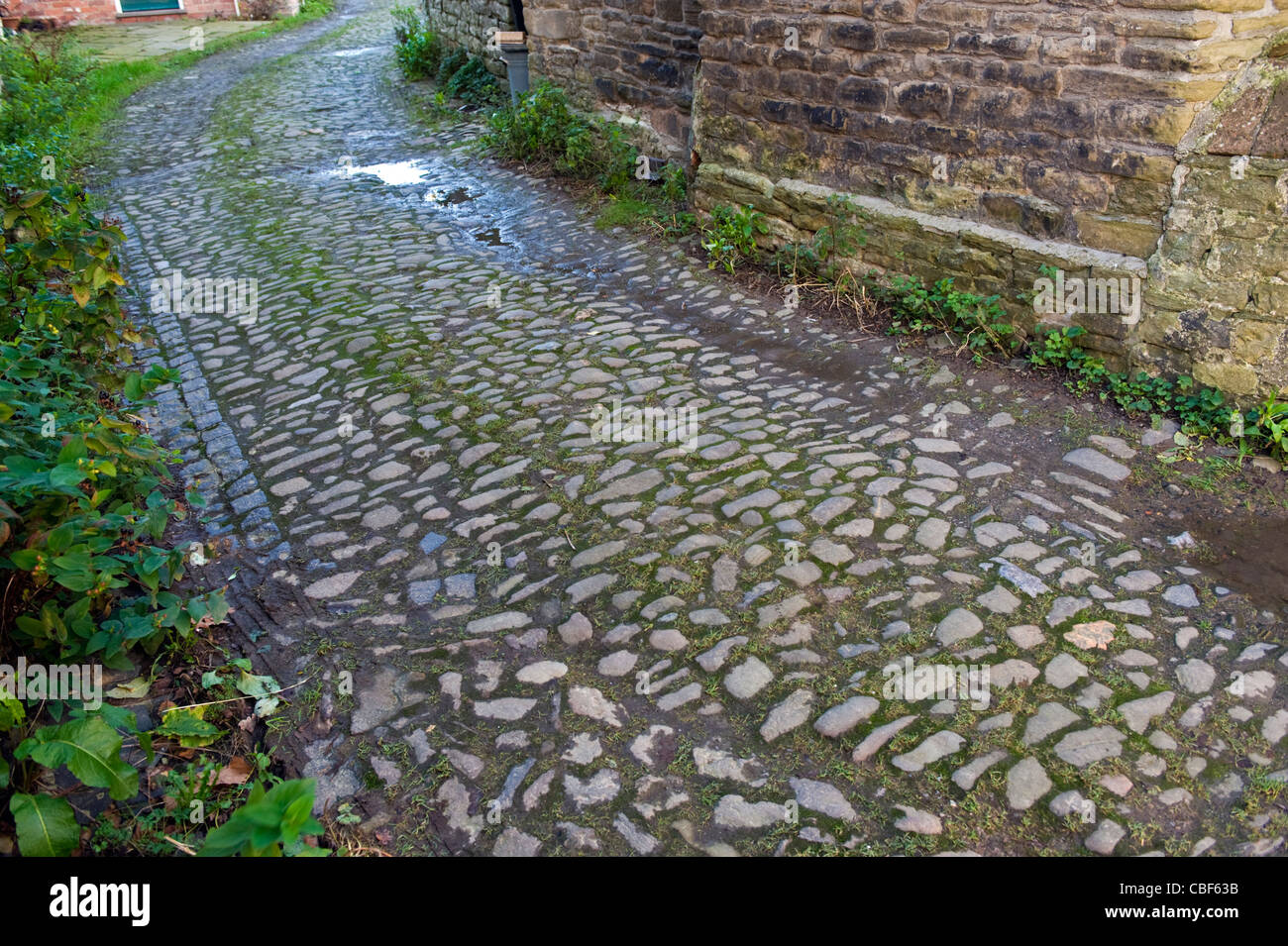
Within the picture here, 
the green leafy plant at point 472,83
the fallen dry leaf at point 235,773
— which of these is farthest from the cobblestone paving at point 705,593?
the green leafy plant at point 472,83

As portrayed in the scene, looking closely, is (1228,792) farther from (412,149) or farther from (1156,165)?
(412,149)

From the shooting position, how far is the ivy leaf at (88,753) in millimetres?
2375

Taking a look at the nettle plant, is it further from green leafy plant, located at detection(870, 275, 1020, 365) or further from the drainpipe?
the drainpipe

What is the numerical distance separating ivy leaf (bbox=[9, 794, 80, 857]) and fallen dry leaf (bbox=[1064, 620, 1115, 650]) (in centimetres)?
306

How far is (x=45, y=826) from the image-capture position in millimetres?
2316

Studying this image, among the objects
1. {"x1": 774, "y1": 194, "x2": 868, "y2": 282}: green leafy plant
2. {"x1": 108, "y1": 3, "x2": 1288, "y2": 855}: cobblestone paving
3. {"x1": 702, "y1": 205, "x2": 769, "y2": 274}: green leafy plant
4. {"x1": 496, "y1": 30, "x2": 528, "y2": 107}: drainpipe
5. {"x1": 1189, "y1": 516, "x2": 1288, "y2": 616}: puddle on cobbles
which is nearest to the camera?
{"x1": 108, "y1": 3, "x2": 1288, "y2": 855}: cobblestone paving

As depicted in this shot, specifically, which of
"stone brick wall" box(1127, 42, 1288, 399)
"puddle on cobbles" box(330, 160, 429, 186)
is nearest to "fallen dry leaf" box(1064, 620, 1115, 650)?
"stone brick wall" box(1127, 42, 1288, 399)

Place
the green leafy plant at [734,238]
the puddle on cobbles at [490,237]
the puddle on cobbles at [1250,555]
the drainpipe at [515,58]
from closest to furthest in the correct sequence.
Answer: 1. the puddle on cobbles at [1250,555]
2. the green leafy plant at [734,238]
3. the puddle on cobbles at [490,237]
4. the drainpipe at [515,58]

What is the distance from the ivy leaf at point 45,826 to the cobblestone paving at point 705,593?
666 millimetres

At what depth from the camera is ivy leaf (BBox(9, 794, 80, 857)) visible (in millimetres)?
2285

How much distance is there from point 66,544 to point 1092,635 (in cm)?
339

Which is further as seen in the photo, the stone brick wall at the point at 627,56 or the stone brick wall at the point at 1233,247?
the stone brick wall at the point at 627,56

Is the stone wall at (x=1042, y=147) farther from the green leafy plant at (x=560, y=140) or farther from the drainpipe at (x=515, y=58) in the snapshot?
the drainpipe at (x=515, y=58)
